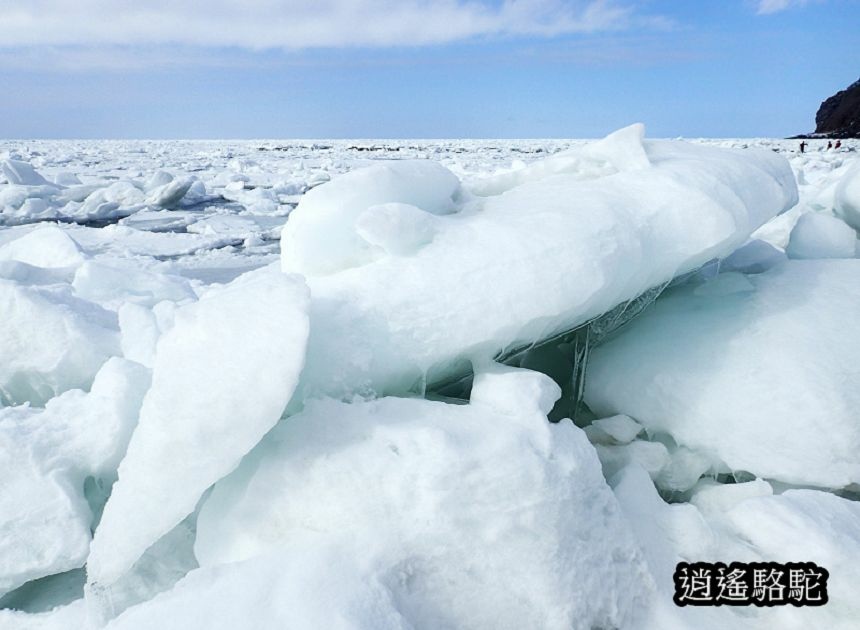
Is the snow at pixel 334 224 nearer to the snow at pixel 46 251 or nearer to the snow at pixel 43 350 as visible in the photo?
the snow at pixel 43 350

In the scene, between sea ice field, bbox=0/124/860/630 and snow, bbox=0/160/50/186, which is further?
snow, bbox=0/160/50/186

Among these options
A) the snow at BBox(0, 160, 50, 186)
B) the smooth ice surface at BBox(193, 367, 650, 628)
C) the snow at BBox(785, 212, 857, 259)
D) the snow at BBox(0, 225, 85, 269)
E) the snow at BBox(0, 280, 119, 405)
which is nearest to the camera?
the smooth ice surface at BBox(193, 367, 650, 628)

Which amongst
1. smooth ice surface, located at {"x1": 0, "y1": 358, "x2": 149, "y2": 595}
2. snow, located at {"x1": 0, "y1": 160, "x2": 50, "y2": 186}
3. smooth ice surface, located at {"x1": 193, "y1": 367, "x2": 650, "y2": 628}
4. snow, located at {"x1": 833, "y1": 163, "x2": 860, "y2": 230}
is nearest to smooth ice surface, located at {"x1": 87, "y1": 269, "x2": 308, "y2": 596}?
smooth ice surface, located at {"x1": 193, "y1": 367, "x2": 650, "y2": 628}

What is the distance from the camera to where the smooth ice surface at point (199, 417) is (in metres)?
1.37

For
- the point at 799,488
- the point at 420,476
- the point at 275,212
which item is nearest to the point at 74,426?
the point at 420,476

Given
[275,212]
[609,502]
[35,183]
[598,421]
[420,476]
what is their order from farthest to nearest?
1. [35,183]
2. [275,212]
3. [598,421]
4. [609,502]
5. [420,476]

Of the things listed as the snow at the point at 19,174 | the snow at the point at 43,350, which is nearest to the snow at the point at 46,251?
the snow at the point at 43,350

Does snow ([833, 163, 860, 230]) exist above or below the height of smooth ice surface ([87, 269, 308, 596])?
above

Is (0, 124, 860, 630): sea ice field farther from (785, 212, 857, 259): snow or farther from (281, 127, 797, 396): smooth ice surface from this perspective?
(785, 212, 857, 259): snow

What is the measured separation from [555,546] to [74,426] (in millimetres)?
1368

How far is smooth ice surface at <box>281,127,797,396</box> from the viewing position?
1.61m

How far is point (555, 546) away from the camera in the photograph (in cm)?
139

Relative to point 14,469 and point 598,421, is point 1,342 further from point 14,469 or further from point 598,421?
point 598,421

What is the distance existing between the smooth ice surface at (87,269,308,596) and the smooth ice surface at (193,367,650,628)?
0.41ft
